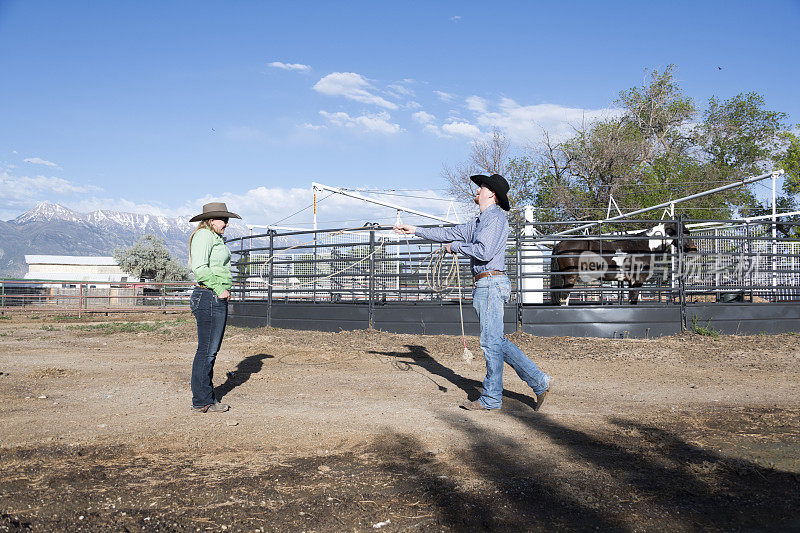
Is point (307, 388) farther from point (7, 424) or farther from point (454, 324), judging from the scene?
point (454, 324)

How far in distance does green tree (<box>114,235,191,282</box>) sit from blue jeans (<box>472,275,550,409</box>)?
47631 millimetres

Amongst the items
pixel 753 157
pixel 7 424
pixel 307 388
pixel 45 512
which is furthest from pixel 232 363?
pixel 753 157

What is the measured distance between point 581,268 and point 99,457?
10.1m

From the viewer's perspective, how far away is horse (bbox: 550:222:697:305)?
38.0ft

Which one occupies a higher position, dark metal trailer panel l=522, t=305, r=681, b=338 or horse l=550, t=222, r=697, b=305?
horse l=550, t=222, r=697, b=305

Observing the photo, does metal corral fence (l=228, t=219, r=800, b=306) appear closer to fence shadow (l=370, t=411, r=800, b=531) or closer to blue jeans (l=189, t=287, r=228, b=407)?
blue jeans (l=189, t=287, r=228, b=407)

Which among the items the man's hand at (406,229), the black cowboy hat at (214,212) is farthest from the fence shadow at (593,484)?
the black cowboy hat at (214,212)

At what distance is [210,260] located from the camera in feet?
15.7

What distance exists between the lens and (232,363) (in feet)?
25.0

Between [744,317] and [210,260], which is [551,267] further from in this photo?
[210,260]

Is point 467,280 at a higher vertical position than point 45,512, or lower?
higher

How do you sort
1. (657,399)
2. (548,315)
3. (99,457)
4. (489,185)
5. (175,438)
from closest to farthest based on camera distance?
(99,457) < (175,438) < (489,185) < (657,399) < (548,315)

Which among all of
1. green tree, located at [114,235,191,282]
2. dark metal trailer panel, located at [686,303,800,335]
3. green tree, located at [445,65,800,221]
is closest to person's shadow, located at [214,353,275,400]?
dark metal trailer panel, located at [686,303,800,335]

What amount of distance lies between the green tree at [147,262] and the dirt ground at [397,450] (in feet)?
148
